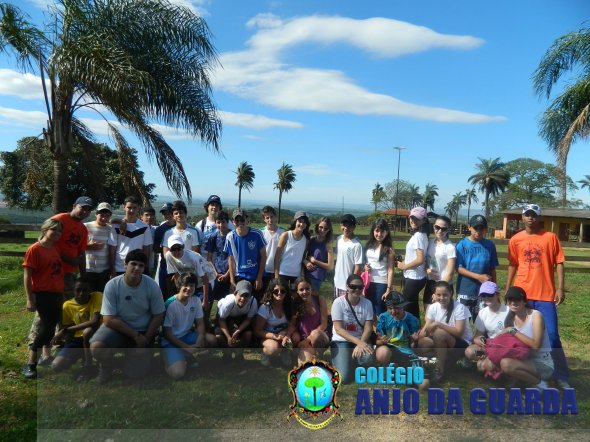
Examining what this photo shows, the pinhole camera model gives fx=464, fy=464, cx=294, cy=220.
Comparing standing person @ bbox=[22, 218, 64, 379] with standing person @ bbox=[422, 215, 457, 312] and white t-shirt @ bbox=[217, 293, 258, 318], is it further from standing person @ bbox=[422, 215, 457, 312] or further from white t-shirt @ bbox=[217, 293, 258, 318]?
standing person @ bbox=[422, 215, 457, 312]

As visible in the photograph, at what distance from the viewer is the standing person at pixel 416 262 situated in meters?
5.23

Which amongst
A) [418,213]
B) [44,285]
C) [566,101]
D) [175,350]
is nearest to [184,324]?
[175,350]

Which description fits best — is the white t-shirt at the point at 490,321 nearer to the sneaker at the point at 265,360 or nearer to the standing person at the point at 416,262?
the standing person at the point at 416,262

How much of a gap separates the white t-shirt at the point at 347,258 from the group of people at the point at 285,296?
0.01 meters

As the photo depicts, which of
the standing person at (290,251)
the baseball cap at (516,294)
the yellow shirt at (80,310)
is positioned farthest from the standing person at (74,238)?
the baseball cap at (516,294)

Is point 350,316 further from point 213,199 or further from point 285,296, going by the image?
point 213,199

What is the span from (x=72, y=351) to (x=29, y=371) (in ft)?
1.29

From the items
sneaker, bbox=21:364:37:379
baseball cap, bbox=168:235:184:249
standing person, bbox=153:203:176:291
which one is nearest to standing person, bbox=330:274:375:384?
baseball cap, bbox=168:235:184:249

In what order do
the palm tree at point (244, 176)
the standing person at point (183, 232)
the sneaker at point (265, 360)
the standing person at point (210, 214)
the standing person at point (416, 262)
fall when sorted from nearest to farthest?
the sneaker at point (265, 360) < the standing person at point (416, 262) < the standing person at point (183, 232) < the standing person at point (210, 214) < the palm tree at point (244, 176)

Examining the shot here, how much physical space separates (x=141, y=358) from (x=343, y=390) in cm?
189

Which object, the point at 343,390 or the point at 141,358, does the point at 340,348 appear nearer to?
the point at 343,390

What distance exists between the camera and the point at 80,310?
15.6ft

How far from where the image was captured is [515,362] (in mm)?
4184

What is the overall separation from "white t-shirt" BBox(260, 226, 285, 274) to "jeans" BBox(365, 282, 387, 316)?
1.22m
